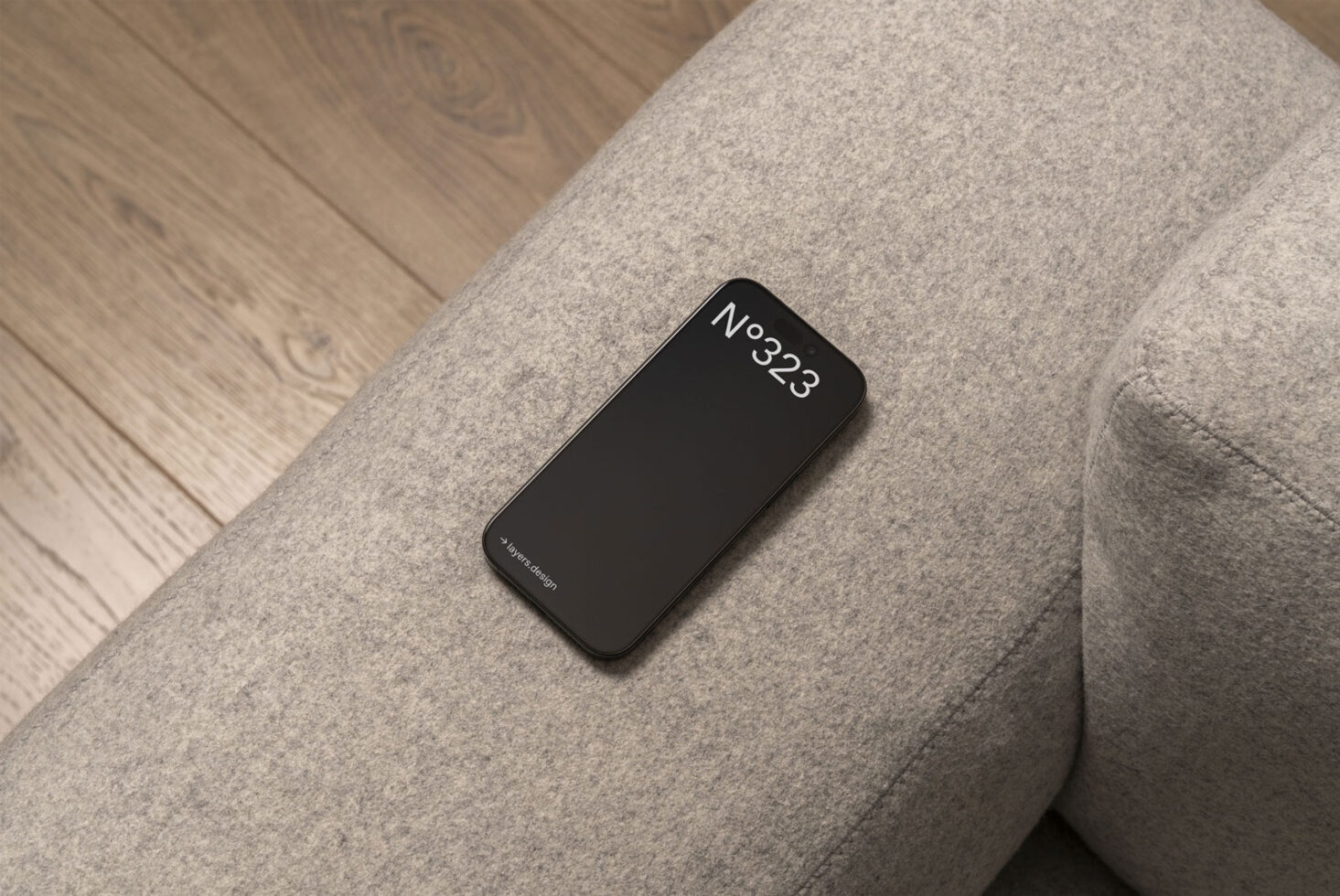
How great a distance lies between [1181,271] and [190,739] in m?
0.50

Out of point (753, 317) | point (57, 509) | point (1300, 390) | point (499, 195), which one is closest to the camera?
point (1300, 390)

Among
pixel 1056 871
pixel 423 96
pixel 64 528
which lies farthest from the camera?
pixel 423 96

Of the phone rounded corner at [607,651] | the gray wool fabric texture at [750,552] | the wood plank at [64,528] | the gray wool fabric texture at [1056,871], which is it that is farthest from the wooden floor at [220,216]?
the gray wool fabric texture at [1056,871]

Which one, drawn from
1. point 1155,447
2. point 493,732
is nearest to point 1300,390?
point 1155,447

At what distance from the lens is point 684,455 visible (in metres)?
0.55

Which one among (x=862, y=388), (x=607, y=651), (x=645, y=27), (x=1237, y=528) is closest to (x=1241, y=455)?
(x=1237, y=528)

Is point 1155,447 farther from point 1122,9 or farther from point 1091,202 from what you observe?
point 1122,9

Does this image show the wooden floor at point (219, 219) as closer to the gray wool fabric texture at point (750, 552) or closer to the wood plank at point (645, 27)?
the wood plank at point (645, 27)

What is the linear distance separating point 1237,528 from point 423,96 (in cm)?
90

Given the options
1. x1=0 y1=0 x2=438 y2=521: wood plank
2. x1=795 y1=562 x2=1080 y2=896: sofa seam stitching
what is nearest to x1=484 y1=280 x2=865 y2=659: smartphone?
x1=795 y1=562 x2=1080 y2=896: sofa seam stitching

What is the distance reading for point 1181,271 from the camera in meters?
0.49

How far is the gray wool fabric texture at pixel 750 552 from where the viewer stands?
0.49 meters

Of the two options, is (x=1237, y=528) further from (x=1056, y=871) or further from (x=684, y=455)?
(x=1056, y=871)

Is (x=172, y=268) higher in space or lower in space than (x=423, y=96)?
lower
